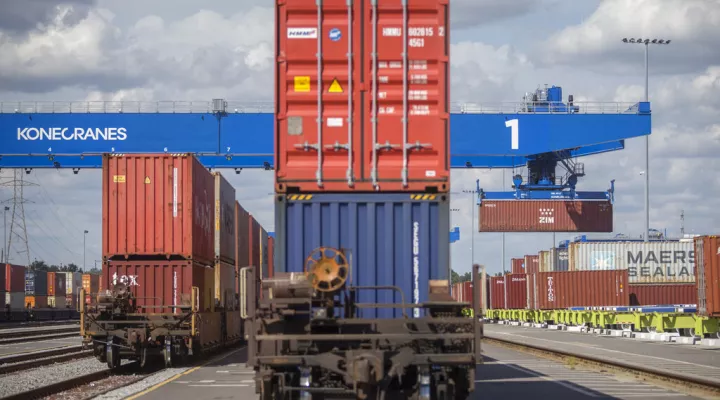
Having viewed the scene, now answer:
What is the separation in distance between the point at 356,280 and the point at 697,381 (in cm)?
838

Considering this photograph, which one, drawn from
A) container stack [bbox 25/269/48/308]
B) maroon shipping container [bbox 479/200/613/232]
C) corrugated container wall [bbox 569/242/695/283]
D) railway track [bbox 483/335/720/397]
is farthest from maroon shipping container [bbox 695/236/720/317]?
container stack [bbox 25/269/48/308]

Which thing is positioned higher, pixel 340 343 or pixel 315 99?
pixel 315 99

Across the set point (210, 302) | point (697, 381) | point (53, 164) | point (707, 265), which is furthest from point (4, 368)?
point (707, 265)

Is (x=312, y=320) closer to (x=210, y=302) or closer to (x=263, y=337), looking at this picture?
A: (x=263, y=337)

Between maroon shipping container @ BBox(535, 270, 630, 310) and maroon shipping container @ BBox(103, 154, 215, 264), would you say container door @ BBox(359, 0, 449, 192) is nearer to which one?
maroon shipping container @ BBox(103, 154, 215, 264)

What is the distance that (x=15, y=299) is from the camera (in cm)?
7219

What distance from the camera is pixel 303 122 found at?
13109 millimetres

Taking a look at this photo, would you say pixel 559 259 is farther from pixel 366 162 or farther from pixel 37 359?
pixel 366 162

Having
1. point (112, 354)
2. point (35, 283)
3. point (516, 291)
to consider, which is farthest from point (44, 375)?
point (35, 283)

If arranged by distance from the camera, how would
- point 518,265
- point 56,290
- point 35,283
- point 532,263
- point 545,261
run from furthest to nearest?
point 518,265
point 56,290
point 532,263
point 35,283
point 545,261

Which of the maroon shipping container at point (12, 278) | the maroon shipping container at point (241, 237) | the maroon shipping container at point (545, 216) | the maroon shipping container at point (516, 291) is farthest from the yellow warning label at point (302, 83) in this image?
the maroon shipping container at point (12, 278)

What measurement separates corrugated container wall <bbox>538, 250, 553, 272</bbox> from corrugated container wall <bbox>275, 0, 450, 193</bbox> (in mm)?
61149

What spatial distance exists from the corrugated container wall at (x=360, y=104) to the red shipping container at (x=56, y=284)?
244 feet

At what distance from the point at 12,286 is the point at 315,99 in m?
61.4
